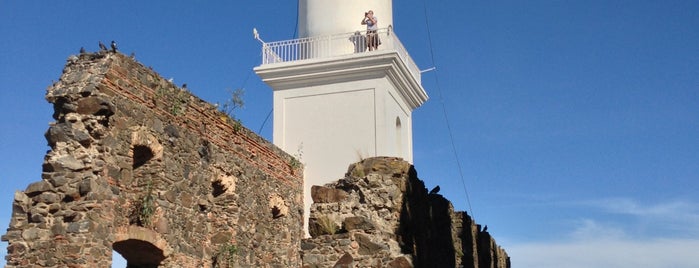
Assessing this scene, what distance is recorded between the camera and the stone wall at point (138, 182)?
11.0 meters

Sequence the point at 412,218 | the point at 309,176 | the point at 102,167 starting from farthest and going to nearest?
the point at 309,176, the point at 102,167, the point at 412,218

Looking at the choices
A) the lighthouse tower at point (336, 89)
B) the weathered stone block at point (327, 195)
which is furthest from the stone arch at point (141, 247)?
the lighthouse tower at point (336, 89)

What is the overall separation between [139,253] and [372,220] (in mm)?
5244

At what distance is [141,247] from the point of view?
12.6 meters

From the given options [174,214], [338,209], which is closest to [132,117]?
[174,214]

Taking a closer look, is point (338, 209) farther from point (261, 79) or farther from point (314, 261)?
point (261, 79)

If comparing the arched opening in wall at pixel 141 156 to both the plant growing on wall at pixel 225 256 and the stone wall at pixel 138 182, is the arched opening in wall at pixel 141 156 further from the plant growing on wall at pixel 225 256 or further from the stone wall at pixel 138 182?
the plant growing on wall at pixel 225 256

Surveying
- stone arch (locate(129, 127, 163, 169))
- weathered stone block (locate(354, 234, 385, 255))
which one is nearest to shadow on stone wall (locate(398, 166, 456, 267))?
weathered stone block (locate(354, 234, 385, 255))

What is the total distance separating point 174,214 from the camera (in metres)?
13.1

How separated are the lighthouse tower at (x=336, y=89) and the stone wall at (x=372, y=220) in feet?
29.9

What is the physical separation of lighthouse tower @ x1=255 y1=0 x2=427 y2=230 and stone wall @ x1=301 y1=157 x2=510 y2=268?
9112 mm

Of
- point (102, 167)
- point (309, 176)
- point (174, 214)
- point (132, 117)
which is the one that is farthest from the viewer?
point (309, 176)

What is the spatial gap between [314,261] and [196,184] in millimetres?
5687

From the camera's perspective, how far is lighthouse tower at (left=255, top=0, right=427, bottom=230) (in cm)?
1933
